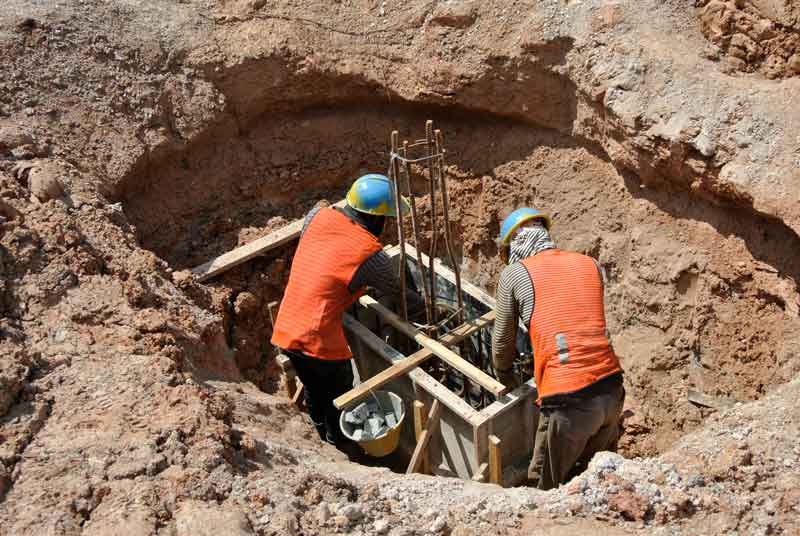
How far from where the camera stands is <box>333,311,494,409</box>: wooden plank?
4.23 m

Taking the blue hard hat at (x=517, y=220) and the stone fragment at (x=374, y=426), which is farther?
the stone fragment at (x=374, y=426)

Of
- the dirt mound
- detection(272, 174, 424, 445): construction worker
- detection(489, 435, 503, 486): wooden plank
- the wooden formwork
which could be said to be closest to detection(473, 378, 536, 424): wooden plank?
the wooden formwork

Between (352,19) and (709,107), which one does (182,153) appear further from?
(709,107)

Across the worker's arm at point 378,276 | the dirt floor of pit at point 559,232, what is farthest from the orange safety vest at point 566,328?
the dirt floor of pit at point 559,232

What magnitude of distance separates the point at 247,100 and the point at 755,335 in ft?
15.0

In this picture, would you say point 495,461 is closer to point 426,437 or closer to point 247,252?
point 426,437

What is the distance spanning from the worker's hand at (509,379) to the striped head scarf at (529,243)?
2.24 ft

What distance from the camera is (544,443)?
4.05m

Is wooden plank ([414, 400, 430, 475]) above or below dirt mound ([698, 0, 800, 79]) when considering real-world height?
below

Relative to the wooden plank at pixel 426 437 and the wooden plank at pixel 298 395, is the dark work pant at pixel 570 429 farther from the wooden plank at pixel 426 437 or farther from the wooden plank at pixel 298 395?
the wooden plank at pixel 298 395

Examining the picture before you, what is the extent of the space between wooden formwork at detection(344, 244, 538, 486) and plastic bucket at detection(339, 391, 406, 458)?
3.7 inches

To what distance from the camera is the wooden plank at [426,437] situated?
13.7 ft

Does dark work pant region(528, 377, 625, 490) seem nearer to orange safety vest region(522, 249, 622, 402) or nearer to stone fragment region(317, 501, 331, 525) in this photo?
orange safety vest region(522, 249, 622, 402)

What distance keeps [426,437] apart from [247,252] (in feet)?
7.64
